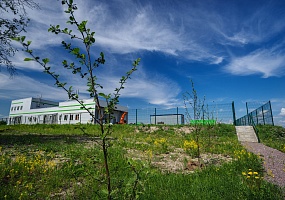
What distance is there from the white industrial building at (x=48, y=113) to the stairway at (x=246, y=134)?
21.7 meters

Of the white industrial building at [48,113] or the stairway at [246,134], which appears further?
the white industrial building at [48,113]

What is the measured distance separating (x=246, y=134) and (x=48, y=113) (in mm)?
45362

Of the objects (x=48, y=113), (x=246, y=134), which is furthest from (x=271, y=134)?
(x=48, y=113)

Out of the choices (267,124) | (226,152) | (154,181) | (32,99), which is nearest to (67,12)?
(154,181)

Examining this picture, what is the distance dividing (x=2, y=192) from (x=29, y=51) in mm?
2875

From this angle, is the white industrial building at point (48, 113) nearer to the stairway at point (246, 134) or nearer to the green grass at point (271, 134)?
the stairway at point (246, 134)

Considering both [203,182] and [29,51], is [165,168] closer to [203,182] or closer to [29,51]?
[203,182]

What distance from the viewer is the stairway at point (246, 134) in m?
12.6

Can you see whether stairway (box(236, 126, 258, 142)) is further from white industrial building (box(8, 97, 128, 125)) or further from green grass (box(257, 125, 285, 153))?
white industrial building (box(8, 97, 128, 125))

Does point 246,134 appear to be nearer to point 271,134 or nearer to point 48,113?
point 271,134

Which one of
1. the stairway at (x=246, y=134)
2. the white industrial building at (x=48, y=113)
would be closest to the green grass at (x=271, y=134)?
the stairway at (x=246, y=134)

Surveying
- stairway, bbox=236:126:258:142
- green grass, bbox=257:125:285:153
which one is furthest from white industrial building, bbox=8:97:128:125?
green grass, bbox=257:125:285:153

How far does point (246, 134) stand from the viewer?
13.4 metres

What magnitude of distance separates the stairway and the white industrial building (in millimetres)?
21677
